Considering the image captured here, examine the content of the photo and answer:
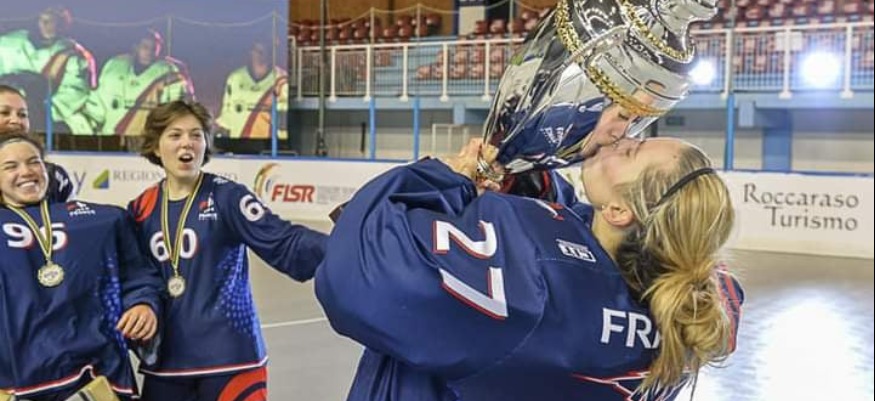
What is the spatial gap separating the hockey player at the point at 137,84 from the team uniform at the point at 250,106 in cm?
220

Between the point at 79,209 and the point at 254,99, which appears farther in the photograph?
the point at 254,99

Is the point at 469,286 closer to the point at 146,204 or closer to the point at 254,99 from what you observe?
the point at 146,204

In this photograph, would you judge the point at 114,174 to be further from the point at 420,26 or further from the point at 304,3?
the point at 420,26

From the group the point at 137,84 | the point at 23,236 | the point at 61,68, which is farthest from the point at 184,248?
the point at 137,84

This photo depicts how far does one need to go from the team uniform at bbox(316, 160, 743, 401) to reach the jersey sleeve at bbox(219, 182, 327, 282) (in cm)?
119

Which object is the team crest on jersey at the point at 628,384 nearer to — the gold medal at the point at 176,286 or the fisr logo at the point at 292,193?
the gold medal at the point at 176,286

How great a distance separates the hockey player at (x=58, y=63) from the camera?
16.0ft

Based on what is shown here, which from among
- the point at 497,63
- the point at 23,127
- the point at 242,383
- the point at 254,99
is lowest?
the point at 242,383

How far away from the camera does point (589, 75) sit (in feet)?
4.33

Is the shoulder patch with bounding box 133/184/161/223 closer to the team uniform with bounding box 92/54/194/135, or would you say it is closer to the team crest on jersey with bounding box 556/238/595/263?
the team crest on jersey with bounding box 556/238/595/263

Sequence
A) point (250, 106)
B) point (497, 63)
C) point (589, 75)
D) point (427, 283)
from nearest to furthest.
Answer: point (427, 283), point (589, 75), point (250, 106), point (497, 63)

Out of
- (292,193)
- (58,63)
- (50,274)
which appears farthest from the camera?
(292,193)

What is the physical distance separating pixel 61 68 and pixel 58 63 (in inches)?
6.8

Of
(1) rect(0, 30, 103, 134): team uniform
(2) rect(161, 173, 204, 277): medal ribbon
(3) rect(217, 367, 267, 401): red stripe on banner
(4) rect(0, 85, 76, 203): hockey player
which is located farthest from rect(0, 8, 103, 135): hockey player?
(3) rect(217, 367, 267, 401): red stripe on banner
